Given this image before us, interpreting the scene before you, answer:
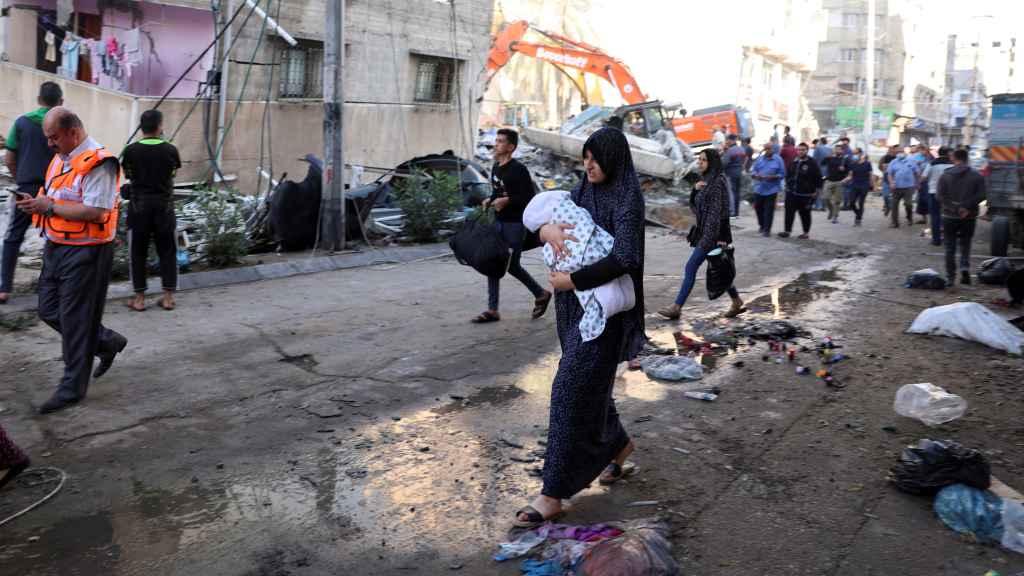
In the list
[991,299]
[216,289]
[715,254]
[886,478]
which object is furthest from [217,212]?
[991,299]

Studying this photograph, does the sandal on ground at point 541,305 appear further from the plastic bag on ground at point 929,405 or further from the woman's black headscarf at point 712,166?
the plastic bag on ground at point 929,405

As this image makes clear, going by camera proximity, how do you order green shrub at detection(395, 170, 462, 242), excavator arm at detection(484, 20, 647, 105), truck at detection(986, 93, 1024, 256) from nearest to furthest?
green shrub at detection(395, 170, 462, 242) → truck at detection(986, 93, 1024, 256) → excavator arm at detection(484, 20, 647, 105)

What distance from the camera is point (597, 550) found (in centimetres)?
320

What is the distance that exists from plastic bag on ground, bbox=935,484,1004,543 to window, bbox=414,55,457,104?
17.3 m

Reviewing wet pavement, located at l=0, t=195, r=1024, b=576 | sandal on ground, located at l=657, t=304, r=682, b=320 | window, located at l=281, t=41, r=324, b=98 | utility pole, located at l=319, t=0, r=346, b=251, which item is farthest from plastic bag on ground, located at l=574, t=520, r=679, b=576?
window, located at l=281, t=41, r=324, b=98

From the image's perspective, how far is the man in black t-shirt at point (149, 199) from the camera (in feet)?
24.0

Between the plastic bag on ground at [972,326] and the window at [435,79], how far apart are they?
14.4 metres

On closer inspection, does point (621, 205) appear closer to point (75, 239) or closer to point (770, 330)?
point (75, 239)

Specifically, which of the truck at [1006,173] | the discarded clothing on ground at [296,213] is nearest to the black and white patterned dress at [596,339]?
the discarded clothing on ground at [296,213]

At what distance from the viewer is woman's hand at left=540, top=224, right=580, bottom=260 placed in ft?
11.9

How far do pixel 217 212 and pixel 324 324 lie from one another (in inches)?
119

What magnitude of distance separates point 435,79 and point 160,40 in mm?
6179

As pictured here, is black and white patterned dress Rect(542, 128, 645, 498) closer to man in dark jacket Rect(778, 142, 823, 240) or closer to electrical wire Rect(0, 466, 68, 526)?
electrical wire Rect(0, 466, 68, 526)

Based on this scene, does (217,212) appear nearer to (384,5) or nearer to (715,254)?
(715,254)
